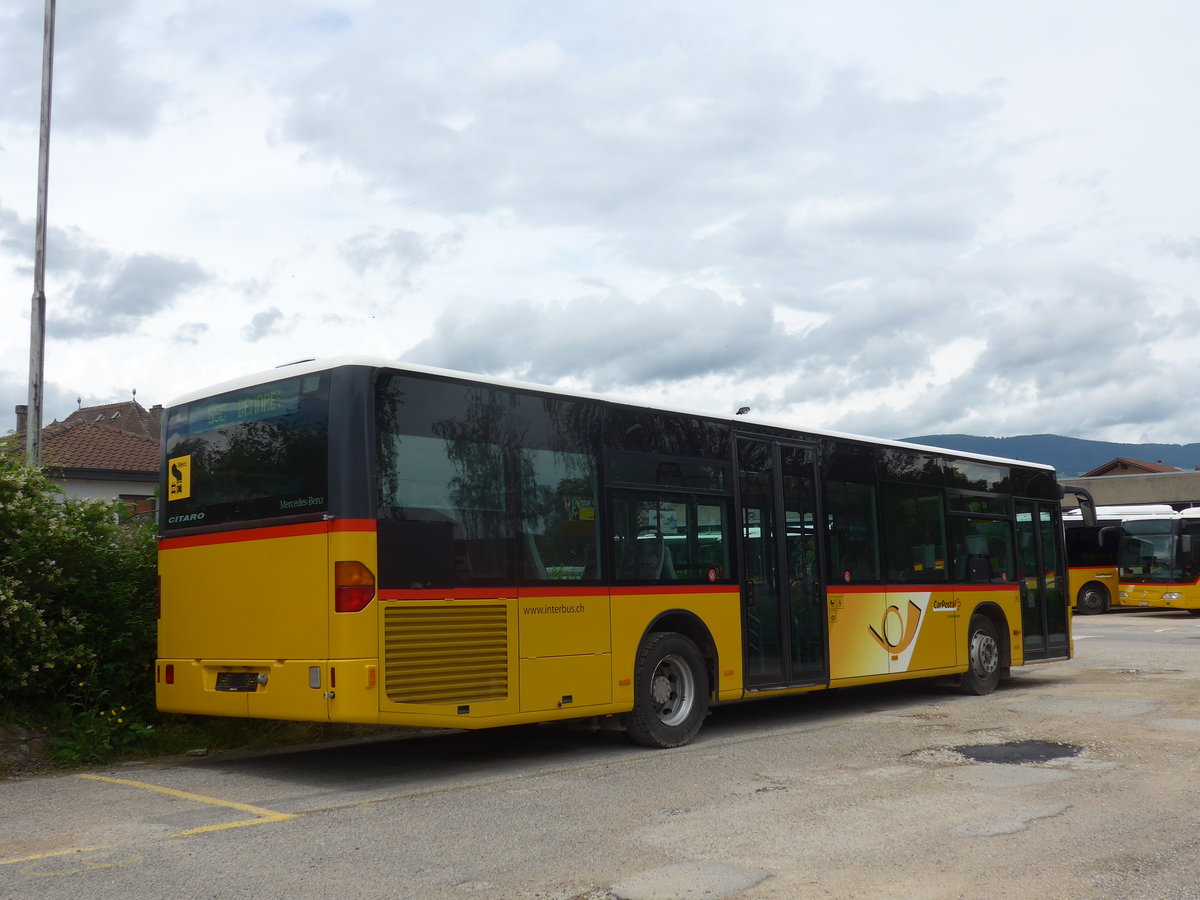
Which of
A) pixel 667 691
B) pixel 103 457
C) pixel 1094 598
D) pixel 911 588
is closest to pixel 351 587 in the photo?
pixel 667 691

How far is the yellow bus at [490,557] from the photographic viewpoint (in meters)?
7.95

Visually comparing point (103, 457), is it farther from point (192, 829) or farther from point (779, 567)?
point (192, 829)

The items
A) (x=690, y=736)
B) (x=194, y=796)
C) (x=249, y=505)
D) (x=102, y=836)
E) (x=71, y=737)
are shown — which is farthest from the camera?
(x=690, y=736)

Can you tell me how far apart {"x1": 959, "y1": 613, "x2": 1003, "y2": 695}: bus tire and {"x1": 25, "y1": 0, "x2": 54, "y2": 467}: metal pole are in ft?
34.5

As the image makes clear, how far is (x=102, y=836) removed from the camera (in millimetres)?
6617

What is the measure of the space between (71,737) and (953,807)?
6553 millimetres

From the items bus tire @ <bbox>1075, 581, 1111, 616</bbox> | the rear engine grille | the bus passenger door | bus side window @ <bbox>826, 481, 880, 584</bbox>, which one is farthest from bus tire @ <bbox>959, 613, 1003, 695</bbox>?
bus tire @ <bbox>1075, 581, 1111, 616</bbox>

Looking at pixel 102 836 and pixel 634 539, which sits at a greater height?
pixel 634 539

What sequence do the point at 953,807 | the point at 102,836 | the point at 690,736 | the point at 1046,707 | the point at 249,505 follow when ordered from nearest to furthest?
the point at 102,836
the point at 953,807
the point at 249,505
the point at 690,736
the point at 1046,707

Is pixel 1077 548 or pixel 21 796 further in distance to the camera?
pixel 1077 548

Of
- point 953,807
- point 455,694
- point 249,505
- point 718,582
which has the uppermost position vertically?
point 249,505

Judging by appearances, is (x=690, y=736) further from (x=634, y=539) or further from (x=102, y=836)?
(x=102, y=836)

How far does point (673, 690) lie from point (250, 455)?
13.2 feet

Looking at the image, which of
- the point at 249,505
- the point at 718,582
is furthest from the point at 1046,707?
the point at 249,505
